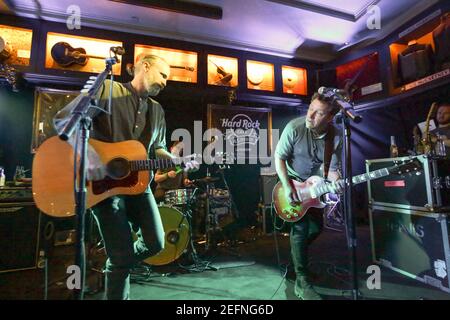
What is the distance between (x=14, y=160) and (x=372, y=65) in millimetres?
7347

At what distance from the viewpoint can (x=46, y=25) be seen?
423 cm

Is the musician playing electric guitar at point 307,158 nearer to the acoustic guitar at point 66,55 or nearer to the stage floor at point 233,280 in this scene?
the stage floor at point 233,280

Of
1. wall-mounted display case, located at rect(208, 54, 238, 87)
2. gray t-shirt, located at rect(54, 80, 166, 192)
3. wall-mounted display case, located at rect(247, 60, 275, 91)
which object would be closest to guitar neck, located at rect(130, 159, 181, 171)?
gray t-shirt, located at rect(54, 80, 166, 192)

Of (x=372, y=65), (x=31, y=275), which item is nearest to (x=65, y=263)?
(x=31, y=275)

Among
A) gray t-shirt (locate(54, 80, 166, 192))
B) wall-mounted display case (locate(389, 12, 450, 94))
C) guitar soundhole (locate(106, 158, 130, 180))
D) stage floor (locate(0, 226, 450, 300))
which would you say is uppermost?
wall-mounted display case (locate(389, 12, 450, 94))

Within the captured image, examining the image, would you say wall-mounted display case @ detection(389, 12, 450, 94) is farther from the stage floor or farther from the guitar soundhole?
the guitar soundhole

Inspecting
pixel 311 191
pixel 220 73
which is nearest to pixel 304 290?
pixel 311 191

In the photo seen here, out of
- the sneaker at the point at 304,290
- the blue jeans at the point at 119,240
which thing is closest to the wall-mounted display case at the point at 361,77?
the sneaker at the point at 304,290

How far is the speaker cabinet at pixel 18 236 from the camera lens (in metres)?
2.94

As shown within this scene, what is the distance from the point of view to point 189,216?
11.5 feet

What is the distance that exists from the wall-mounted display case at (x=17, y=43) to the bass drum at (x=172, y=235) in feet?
12.5

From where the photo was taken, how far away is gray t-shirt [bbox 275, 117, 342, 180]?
2.62 m

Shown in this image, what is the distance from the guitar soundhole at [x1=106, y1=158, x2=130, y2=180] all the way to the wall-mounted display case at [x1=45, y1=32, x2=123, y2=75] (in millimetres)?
3290

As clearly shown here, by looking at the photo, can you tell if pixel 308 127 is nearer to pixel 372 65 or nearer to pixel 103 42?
pixel 372 65
